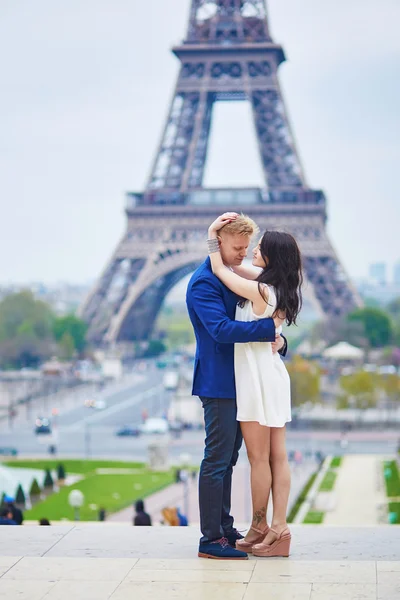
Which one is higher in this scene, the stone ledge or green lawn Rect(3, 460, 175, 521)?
green lawn Rect(3, 460, 175, 521)

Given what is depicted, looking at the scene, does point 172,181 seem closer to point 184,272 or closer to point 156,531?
point 184,272

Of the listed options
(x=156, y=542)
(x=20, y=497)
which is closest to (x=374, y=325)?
(x=20, y=497)

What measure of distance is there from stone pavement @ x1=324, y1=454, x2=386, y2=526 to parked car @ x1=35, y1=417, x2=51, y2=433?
35.5ft

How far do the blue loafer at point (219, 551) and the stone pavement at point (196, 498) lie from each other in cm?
1509

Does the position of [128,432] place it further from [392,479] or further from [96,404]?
[392,479]

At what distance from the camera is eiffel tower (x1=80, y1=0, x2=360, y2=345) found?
6375cm

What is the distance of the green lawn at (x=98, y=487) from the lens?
27109mm

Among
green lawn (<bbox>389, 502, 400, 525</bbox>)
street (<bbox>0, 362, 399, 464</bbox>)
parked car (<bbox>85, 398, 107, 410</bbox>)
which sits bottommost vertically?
green lawn (<bbox>389, 502, 400, 525</bbox>)

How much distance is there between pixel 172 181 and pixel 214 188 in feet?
14.7

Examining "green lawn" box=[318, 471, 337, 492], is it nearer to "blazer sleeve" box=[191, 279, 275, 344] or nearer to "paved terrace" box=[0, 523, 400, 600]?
"paved terrace" box=[0, 523, 400, 600]

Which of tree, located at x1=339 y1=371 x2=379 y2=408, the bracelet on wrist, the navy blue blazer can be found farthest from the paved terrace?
tree, located at x1=339 y1=371 x2=379 y2=408

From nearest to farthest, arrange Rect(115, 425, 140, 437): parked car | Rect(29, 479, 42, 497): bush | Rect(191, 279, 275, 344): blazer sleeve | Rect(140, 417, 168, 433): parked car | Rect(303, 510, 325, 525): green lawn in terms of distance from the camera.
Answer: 1. Rect(191, 279, 275, 344): blazer sleeve
2. Rect(303, 510, 325, 525): green lawn
3. Rect(29, 479, 42, 497): bush
4. Rect(115, 425, 140, 437): parked car
5. Rect(140, 417, 168, 433): parked car

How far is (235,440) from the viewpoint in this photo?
7.11 metres

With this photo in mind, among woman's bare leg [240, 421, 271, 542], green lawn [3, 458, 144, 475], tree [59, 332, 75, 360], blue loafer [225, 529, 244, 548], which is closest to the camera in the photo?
woman's bare leg [240, 421, 271, 542]
